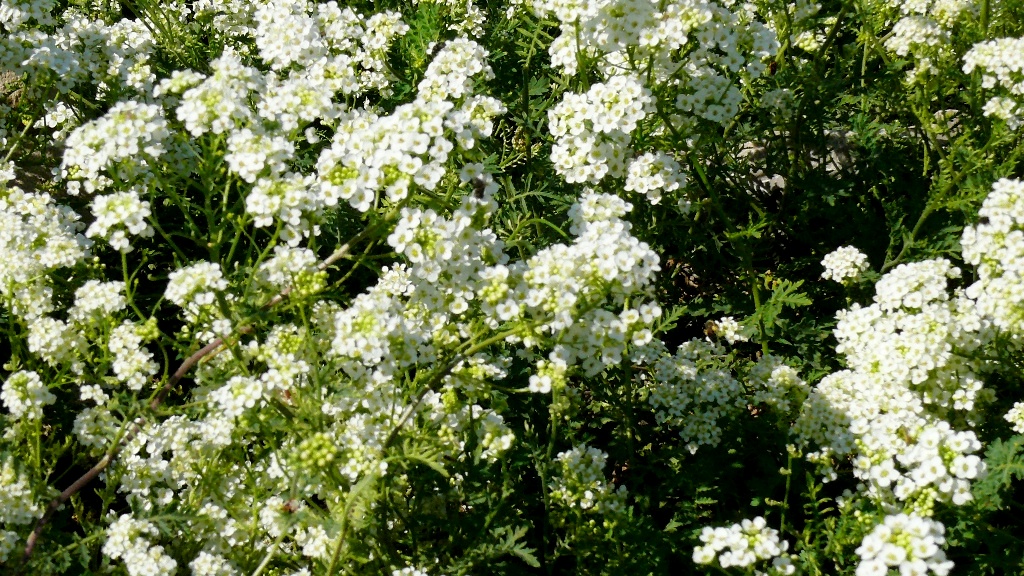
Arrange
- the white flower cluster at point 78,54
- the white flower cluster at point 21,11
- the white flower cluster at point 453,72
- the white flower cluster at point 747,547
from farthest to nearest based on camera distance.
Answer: the white flower cluster at point 21,11 → the white flower cluster at point 78,54 → the white flower cluster at point 453,72 → the white flower cluster at point 747,547

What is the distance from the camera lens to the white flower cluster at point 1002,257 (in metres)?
4.03

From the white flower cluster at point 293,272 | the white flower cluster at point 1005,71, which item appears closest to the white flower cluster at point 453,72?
the white flower cluster at point 293,272

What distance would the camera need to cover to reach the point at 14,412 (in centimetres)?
391

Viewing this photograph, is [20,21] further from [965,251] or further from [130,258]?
[965,251]

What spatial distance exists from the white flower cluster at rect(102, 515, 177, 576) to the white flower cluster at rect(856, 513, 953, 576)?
8.75ft

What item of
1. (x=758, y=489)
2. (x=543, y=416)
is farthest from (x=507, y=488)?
(x=758, y=489)

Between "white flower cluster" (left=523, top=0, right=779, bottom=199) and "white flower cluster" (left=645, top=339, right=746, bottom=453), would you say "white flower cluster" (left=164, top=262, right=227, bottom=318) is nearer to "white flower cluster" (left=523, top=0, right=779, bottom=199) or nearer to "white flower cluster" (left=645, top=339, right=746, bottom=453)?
"white flower cluster" (left=523, top=0, right=779, bottom=199)

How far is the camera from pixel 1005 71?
502cm

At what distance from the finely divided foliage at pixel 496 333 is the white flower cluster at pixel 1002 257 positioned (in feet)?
0.06

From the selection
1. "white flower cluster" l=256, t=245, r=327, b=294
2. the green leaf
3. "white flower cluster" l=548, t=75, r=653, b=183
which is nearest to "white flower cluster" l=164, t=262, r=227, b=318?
"white flower cluster" l=256, t=245, r=327, b=294

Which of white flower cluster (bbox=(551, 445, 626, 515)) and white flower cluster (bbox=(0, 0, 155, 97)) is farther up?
white flower cluster (bbox=(0, 0, 155, 97))

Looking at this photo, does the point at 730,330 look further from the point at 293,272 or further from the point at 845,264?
the point at 293,272

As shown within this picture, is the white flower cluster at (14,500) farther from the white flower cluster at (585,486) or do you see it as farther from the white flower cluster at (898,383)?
the white flower cluster at (898,383)

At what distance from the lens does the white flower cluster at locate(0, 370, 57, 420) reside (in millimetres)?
3914
